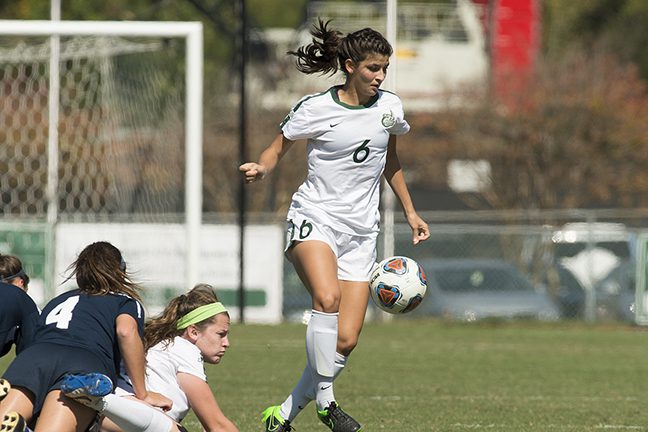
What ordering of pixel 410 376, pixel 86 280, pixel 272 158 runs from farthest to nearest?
pixel 410 376, pixel 272 158, pixel 86 280

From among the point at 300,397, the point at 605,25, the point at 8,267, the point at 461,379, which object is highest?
the point at 605,25

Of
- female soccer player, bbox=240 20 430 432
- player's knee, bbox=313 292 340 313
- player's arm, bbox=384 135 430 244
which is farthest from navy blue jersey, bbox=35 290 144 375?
player's arm, bbox=384 135 430 244

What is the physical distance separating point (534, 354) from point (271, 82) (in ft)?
64.1

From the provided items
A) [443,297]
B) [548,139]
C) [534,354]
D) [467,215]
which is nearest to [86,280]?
[534,354]

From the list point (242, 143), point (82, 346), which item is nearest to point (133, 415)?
point (82, 346)

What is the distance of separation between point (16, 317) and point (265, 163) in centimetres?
155

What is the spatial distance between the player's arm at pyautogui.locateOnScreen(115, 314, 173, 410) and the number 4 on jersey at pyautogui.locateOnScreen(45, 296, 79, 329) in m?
0.21

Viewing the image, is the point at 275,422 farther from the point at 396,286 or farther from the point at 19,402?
the point at 19,402

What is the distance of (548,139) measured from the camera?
2941 centimetres

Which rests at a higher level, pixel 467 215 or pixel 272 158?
pixel 272 158

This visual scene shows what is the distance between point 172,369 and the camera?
6324 millimetres

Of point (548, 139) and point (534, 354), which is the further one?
point (548, 139)

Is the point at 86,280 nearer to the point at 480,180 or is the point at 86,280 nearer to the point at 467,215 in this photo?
the point at 467,215

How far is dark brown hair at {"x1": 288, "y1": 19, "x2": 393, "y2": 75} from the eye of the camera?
7.26 m
